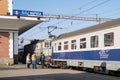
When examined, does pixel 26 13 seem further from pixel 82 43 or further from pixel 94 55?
pixel 94 55

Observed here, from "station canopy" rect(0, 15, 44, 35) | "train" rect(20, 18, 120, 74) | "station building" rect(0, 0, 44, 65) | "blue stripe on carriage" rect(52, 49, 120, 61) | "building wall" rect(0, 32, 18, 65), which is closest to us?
"blue stripe on carriage" rect(52, 49, 120, 61)

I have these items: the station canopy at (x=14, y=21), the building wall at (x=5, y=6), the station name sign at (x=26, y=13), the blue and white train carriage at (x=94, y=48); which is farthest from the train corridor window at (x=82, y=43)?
the building wall at (x=5, y=6)

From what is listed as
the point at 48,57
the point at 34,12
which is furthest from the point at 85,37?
the point at 34,12

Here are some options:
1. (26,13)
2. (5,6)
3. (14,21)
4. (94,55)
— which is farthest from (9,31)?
(94,55)

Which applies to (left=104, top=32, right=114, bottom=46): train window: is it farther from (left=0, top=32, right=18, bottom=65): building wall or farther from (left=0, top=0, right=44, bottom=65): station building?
(left=0, top=32, right=18, bottom=65): building wall

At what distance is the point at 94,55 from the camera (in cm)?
2322

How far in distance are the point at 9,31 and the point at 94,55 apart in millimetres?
17820

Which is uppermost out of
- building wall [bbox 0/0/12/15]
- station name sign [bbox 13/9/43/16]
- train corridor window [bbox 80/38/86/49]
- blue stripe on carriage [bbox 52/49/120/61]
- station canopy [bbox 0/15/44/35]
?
building wall [bbox 0/0/12/15]

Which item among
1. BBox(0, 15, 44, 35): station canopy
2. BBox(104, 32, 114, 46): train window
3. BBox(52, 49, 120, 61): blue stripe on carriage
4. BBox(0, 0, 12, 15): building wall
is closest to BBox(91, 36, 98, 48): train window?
BBox(52, 49, 120, 61): blue stripe on carriage

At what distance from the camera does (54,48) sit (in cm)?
3341

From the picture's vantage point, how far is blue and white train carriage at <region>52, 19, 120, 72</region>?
2020 centimetres

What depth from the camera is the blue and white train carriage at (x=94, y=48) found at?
795 inches

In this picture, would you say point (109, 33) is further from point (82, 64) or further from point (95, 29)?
point (82, 64)

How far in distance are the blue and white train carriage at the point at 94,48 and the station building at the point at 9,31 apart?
7509mm
